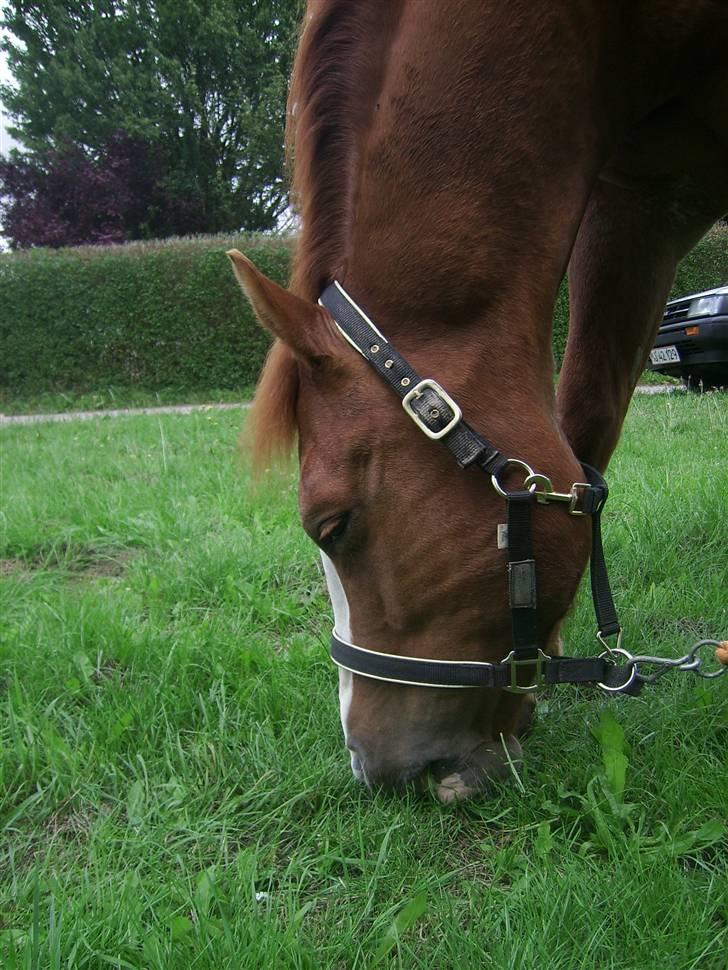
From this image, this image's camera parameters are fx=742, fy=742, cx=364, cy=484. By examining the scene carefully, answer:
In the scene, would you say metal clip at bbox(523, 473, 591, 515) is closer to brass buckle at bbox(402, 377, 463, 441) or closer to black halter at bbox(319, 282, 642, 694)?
black halter at bbox(319, 282, 642, 694)

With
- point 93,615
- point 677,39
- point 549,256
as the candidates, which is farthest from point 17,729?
point 677,39

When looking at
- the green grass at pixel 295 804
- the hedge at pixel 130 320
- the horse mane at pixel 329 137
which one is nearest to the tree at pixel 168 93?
the hedge at pixel 130 320

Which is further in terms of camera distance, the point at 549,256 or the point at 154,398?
the point at 154,398

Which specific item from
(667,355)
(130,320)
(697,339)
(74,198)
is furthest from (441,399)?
(74,198)

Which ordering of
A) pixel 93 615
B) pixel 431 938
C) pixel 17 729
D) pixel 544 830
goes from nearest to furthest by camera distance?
pixel 431 938 → pixel 544 830 → pixel 17 729 → pixel 93 615

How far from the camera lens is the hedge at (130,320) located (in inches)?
435

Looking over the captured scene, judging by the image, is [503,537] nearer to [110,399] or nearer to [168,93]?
[110,399]

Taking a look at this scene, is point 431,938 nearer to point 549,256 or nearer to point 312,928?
point 312,928

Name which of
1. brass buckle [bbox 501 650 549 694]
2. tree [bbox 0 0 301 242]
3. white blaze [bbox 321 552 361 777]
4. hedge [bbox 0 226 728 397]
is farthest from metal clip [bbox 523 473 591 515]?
tree [bbox 0 0 301 242]

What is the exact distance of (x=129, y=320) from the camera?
11219mm

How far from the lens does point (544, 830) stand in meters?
1.38

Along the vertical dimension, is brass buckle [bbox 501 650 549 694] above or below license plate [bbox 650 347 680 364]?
above

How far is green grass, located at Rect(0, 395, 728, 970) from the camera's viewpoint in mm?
1165

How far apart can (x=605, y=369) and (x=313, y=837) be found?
1.45 m
